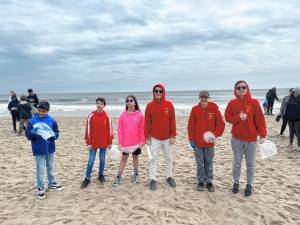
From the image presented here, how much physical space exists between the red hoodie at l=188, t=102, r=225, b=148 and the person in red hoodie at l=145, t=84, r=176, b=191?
41 cm

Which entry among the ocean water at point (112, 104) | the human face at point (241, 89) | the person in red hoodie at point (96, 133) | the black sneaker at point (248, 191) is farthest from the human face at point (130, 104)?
the ocean water at point (112, 104)

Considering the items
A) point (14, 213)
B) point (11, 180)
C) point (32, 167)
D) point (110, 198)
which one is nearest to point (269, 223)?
point (110, 198)

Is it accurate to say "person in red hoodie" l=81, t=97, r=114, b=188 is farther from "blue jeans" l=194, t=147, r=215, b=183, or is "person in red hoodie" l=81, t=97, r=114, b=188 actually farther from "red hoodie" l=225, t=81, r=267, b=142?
"red hoodie" l=225, t=81, r=267, b=142

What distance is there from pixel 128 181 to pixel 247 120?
102 inches

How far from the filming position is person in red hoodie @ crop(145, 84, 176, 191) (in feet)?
16.9

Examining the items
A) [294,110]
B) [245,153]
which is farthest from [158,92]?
[294,110]

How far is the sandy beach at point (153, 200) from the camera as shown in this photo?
4.27m

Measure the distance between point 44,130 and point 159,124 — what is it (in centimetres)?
202

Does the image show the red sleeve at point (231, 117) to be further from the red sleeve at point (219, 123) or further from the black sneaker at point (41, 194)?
the black sneaker at point (41, 194)

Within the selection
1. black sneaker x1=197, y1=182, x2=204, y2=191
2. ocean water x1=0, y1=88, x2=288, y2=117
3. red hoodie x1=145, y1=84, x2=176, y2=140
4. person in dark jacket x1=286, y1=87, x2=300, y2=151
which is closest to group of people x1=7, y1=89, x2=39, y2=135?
red hoodie x1=145, y1=84, x2=176, y2=140

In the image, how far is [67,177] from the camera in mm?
6277

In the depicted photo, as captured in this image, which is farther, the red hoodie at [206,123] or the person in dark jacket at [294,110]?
the person in dark jacket at [294,110]

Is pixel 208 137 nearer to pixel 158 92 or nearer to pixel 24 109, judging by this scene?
pixel 158 92

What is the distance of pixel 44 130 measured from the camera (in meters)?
5.05
